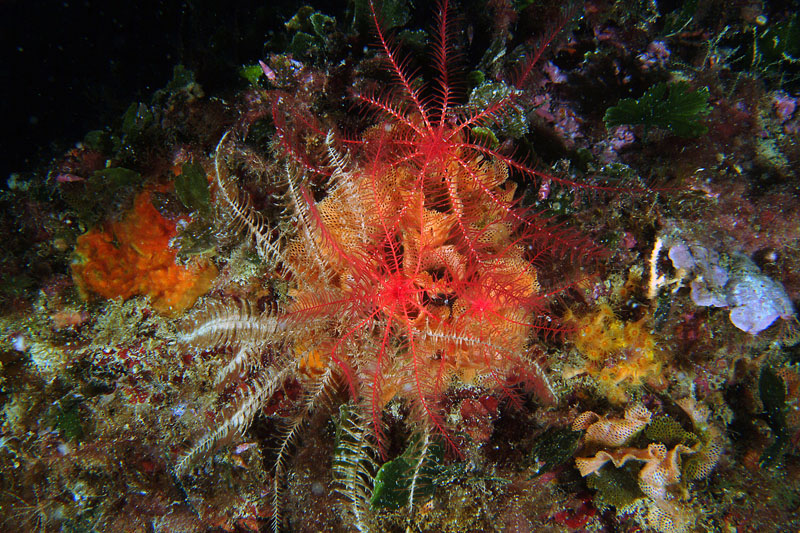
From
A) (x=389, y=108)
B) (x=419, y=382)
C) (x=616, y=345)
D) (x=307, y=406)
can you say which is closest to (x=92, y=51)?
(x=389, y=108)

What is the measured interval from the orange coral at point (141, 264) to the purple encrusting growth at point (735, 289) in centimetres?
362

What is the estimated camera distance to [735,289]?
2.19 meters

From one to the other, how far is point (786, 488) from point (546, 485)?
71.1 inches

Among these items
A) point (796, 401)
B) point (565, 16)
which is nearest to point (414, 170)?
point (565, 16)

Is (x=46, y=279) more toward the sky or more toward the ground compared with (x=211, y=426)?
more toward the sky

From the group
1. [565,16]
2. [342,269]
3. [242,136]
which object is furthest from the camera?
[242,136]

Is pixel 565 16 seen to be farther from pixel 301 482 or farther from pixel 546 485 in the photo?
pixel 301 482

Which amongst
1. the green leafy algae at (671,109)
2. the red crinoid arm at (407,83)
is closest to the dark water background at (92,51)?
the red crinoid arm at (407,83)

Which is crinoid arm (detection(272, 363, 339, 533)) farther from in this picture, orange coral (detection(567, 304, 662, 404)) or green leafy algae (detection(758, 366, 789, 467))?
green leafy algae (detection(758, 366, 789, 467))

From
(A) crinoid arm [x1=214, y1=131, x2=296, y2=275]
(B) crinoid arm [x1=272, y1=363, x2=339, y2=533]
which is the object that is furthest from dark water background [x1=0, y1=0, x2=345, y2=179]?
(B) crinoid arm [x1=272, y1=363, x2=339, y2=533]

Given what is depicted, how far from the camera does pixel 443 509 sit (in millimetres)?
2531

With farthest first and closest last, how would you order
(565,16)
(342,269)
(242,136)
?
(242,136)
(342,269)
(565,16)

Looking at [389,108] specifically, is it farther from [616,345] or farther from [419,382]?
[616,345]

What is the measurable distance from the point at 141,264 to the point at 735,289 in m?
4.48
